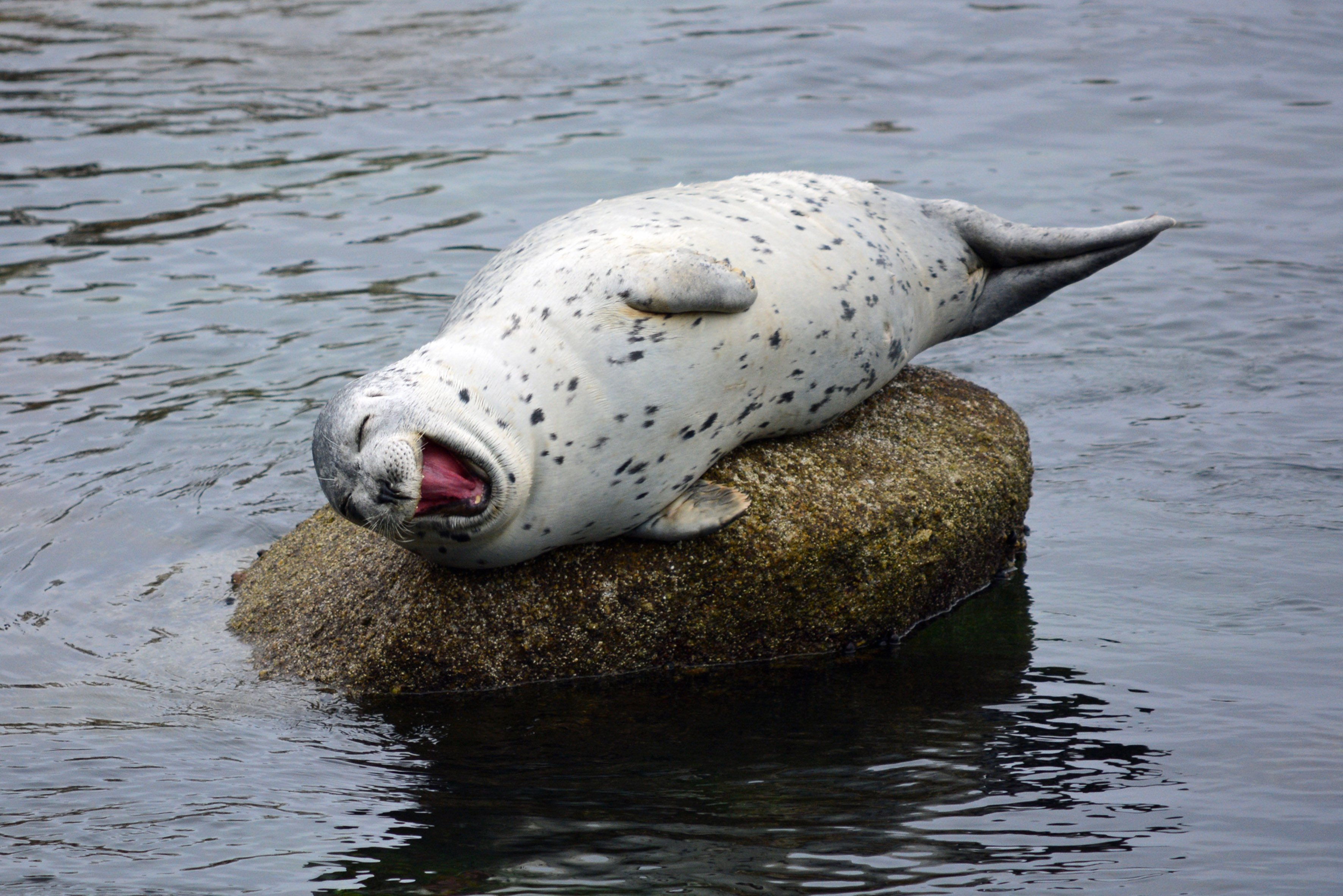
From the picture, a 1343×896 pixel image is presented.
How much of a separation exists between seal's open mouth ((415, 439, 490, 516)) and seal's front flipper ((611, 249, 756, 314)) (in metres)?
0.89

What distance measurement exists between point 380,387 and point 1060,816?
252 centimetres

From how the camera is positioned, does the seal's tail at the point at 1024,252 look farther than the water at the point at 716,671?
Yes

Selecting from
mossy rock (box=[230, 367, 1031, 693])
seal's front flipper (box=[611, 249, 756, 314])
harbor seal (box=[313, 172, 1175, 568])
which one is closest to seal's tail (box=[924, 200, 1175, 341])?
harbor seal (box=[313, 172, 1175, 568])

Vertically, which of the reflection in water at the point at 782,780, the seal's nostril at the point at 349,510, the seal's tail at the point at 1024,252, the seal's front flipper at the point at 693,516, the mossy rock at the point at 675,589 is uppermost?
the seal's tail at the point at 1024,252

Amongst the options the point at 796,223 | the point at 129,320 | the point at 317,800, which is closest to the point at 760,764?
the point at 317,800

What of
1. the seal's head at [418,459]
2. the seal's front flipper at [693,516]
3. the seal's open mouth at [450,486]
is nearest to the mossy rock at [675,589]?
the seal's front flipper at [693,516]

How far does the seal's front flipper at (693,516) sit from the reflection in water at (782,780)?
0.56 meters

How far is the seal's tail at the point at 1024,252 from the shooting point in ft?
21.6

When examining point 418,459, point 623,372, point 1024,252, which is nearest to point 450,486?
point 418,459

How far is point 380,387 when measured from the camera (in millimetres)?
4617

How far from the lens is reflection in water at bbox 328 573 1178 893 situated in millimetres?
3896

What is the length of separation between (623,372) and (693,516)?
2.01 feet

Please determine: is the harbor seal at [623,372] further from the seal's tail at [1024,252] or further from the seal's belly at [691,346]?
the seal's tail at [1024,252]

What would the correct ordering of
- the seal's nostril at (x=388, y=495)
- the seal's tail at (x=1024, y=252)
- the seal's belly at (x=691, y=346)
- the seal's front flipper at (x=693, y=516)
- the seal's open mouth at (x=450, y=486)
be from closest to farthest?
the seal's nostril at (x=388, y=495) → the seal's open mouth at (x=450, y=486) → the seal's belly at (x=691, y=346) → the seal's front flipper at (x=693, y=516) → the seal's tail at (x=1024, y=252)
